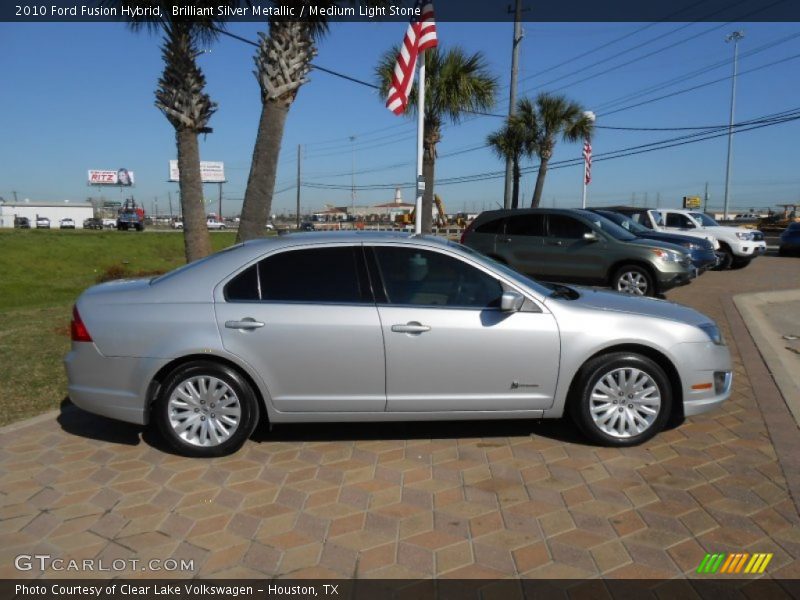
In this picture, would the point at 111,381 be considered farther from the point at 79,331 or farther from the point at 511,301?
the point at 511,301

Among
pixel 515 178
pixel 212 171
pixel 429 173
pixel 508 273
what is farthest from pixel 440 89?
pixel 212 171

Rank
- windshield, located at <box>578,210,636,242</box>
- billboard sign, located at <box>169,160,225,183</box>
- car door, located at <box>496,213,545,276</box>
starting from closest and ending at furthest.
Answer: windshield, located at <box>578,210,636,242</box>
car door, located at <box>496,213,545,276</box>
billboard sign, located at <box>169,160,225,183</box>

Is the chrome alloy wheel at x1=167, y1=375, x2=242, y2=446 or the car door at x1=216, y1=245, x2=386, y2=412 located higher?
the car door at x1=216, y1=245, x2=386, y2=412

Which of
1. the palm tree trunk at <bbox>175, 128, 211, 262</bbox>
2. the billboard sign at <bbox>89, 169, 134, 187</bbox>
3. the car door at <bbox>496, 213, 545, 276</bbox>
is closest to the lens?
the palm tree trunk at <bbox>175, 128, 211, 262</bbox>

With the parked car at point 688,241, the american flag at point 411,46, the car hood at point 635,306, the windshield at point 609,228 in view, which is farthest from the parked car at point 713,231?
the car hood at point 635,306

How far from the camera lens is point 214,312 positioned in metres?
4.11

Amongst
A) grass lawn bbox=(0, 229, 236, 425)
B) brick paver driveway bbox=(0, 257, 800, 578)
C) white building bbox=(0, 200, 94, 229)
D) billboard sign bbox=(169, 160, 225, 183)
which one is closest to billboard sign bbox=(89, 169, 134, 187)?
white building bbox=(0, 200, 94, 229)

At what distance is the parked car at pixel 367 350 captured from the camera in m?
4.07

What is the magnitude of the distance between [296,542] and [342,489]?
2.00ft

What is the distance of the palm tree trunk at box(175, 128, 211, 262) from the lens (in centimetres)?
947

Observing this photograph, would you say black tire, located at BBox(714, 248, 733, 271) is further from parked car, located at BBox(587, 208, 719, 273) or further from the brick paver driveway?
the brick paver driveway

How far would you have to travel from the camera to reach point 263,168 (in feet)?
29.9

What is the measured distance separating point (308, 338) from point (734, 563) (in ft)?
8.80

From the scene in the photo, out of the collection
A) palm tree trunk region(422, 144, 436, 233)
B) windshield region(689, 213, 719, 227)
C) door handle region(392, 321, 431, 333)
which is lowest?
door handle region(392, 321, 431, 333)
